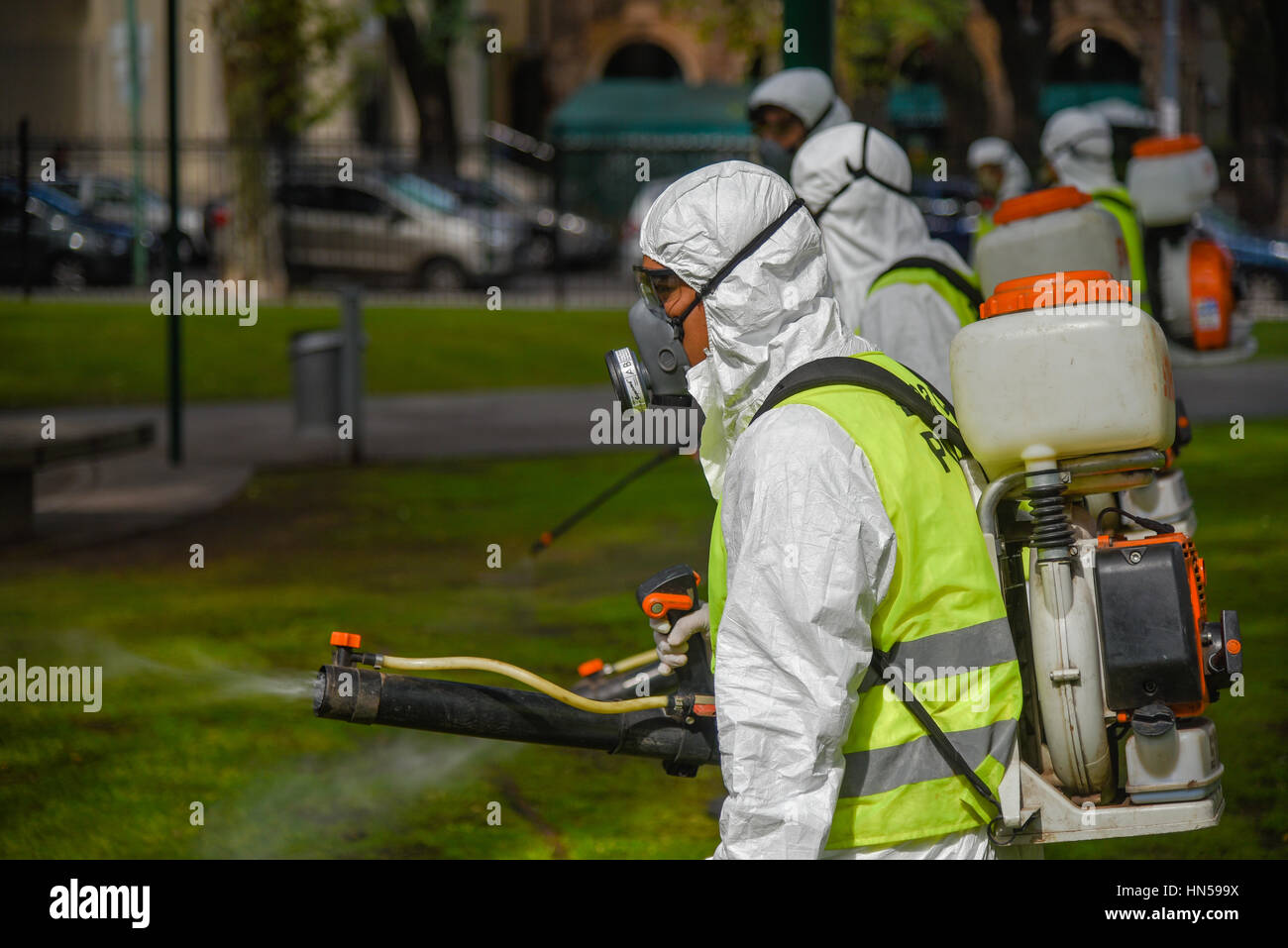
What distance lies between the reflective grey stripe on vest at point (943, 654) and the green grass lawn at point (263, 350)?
12.9 m

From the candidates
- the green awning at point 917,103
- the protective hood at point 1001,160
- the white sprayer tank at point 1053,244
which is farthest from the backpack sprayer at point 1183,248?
the green awning at point 917,103

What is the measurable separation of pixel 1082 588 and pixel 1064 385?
12.9 inches

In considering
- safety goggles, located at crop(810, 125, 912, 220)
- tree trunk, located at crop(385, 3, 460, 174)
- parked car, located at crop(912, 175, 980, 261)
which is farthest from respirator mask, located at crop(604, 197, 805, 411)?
tree trunk, located at crop(385, 3, 460, 174)

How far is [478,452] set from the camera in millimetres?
12227

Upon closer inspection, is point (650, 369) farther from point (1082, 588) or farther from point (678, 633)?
point (1082, 588)

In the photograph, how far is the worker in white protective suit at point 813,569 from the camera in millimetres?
2324

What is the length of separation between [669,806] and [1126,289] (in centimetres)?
280

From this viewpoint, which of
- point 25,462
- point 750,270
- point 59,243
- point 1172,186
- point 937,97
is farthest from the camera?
point 937,97

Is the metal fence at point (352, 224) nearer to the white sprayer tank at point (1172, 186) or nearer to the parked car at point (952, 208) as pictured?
the parked car at point (952, 208)

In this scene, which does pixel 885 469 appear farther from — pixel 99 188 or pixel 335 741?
pixel 99 188

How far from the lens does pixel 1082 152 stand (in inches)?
299

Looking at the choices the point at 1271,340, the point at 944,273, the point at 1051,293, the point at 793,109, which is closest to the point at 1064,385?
the point at 1051,293

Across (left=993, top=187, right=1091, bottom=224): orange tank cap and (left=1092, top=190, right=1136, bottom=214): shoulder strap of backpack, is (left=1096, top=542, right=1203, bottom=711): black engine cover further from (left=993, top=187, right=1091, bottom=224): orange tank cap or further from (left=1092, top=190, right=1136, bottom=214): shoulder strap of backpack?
(left=1092, top=190, right=1136, bottom=214): shoulder strap of backpack
